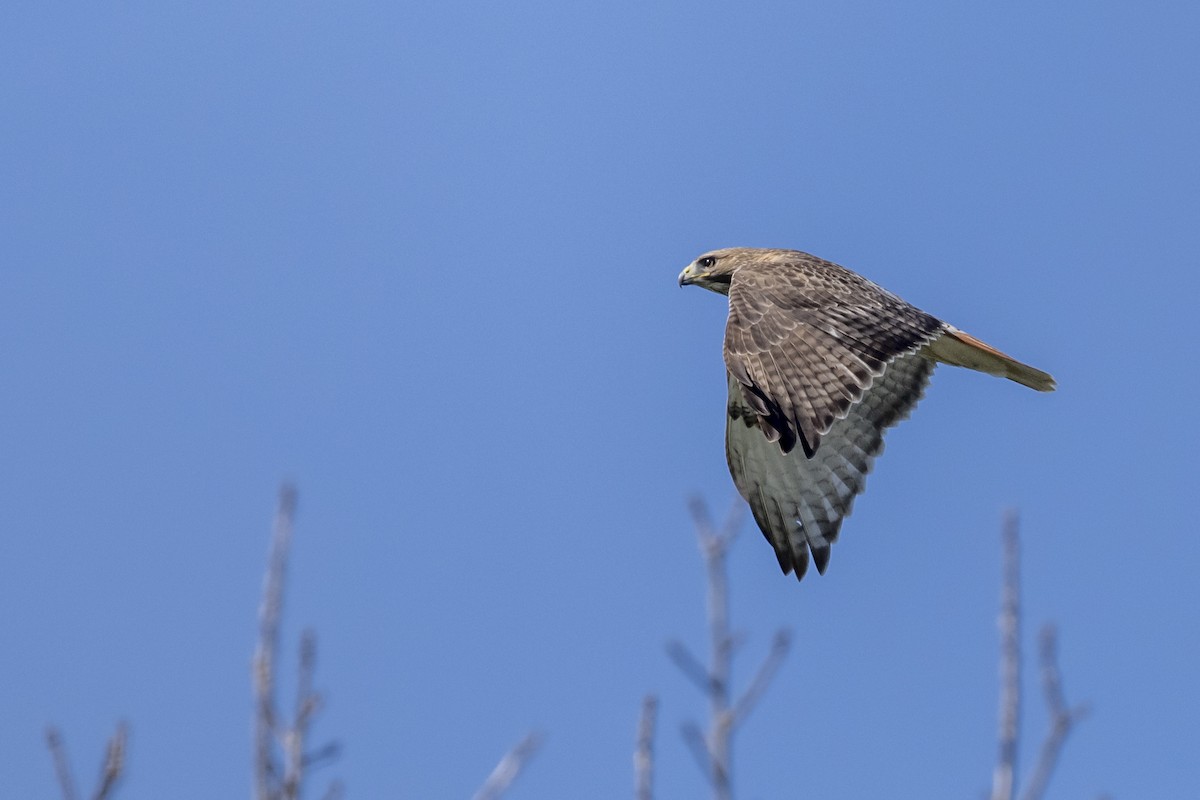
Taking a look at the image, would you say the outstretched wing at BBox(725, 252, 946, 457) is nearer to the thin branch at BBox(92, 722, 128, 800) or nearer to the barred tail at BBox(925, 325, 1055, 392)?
the barred tail at BBox(925, 325, 1055, 392)

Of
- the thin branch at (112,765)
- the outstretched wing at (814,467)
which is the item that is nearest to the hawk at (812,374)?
the outstretched wing at (814,467)

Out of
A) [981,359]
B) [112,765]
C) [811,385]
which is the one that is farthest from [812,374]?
[112,765]

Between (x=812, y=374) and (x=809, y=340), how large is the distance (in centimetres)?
29

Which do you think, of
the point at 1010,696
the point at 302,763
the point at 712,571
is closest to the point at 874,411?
the point at 712,571

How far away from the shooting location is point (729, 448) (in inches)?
365

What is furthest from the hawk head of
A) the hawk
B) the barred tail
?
the barred tail

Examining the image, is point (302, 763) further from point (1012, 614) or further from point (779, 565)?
point (779, 565)

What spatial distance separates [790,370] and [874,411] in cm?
208

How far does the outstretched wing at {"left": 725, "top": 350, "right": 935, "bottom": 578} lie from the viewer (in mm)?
9008

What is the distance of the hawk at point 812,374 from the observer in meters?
7.30

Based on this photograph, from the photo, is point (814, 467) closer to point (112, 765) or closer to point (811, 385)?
point (811, 385)

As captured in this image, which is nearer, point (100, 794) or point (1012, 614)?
point (100, 794)

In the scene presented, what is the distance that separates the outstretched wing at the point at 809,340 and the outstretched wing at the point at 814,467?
77 cm

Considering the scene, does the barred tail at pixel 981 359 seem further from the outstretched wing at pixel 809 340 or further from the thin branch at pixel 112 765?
the thin branch at pixel 112 765
